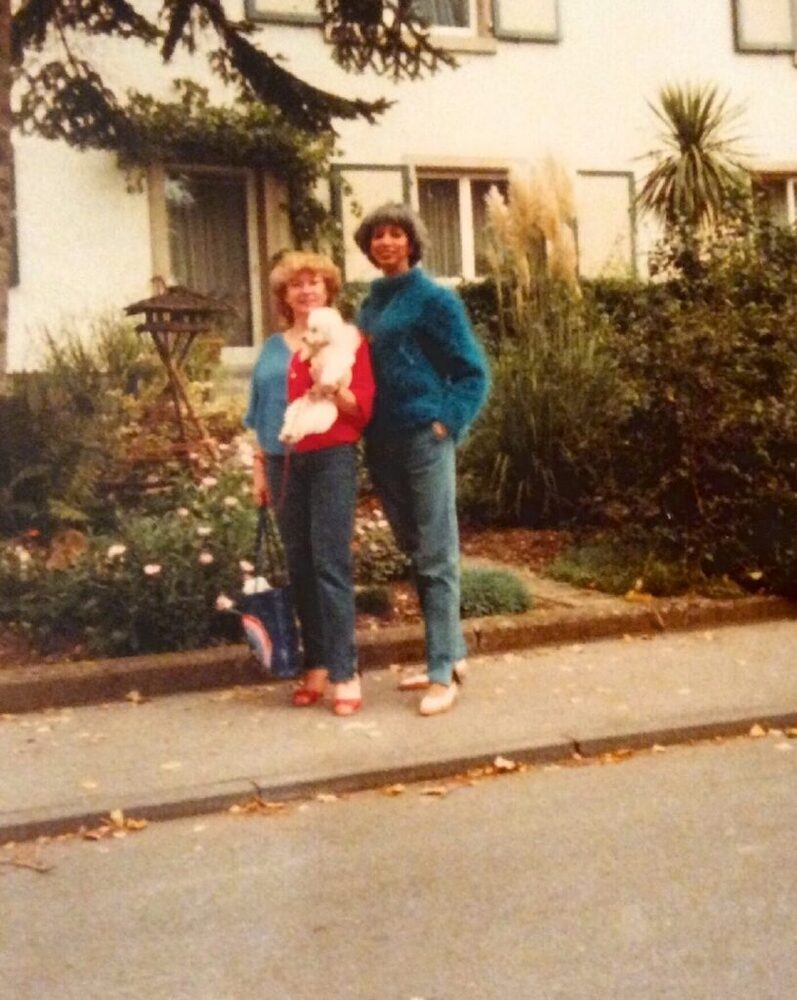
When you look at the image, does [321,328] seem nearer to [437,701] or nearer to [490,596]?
[437,701]

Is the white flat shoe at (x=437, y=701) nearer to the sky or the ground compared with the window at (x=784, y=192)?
nearer to the ground

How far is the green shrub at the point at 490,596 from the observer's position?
7.88 m

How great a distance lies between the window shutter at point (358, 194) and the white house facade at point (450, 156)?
0.07ft

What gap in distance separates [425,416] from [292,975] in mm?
2758

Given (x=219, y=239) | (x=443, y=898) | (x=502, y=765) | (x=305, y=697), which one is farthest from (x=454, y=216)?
(x=443, y=898)

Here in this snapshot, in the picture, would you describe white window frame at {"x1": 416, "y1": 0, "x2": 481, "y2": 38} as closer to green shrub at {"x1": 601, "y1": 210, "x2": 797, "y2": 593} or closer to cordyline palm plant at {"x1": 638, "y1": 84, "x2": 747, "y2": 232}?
cordyline palm plant at {"x1": 638, "y1": 84, "x2": 747, "y2": 232}

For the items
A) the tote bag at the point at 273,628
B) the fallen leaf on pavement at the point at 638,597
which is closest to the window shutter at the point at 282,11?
the fallen leaf on pavement at the point at 638,597

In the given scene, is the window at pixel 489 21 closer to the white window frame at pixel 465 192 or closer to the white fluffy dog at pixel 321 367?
the white window frame at pixel 465 192

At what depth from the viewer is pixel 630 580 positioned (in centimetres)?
848

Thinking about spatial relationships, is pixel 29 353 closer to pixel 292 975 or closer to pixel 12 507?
pixel 12 507


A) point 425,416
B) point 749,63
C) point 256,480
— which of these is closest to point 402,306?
point 425,416

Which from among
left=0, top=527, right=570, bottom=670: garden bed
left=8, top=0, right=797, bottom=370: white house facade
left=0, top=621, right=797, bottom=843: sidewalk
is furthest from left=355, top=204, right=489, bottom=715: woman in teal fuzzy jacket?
left=8, top=0, right=797, bottom=370: white house facade

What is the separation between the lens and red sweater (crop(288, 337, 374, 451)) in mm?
5961

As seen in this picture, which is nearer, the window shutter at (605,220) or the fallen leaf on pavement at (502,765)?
the fallen leaf on pavement at (502,765)
